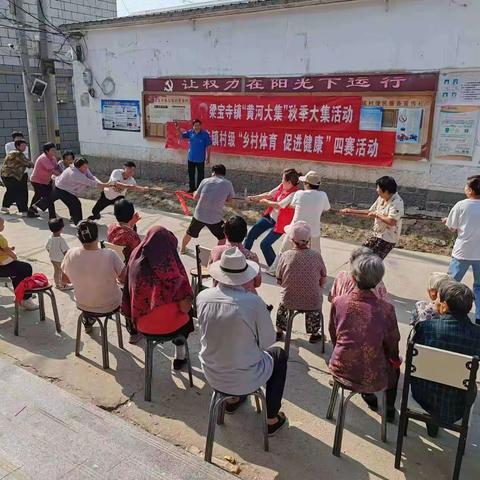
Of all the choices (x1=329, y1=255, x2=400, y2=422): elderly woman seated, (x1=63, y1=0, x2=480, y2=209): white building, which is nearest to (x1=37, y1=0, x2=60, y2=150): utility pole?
(x1=63, y1=0, x2=480, y2=209): white building

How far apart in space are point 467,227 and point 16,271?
14.6 ft

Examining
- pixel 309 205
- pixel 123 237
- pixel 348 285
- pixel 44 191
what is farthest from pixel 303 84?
pixel 348 285

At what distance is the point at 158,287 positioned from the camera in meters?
3.30

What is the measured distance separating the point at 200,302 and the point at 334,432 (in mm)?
1319

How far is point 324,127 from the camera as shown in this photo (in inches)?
348

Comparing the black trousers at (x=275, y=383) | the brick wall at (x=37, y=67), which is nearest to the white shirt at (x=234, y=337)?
the black trousers at (x=275, y=383)

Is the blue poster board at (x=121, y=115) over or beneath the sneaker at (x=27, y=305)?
over

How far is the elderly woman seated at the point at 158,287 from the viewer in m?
3.24

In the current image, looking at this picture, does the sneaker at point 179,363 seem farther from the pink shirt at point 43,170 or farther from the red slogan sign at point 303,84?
the red slogan sign at point 303,84

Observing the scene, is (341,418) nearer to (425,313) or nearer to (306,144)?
(425,313)

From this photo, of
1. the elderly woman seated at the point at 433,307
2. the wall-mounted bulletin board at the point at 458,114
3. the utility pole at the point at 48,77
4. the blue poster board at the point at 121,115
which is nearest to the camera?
the elderly woman seated at the point at 433,307

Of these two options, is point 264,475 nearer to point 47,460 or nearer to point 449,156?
point 47,460

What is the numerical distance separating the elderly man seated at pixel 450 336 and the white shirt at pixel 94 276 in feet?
7.93

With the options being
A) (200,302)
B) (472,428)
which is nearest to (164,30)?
(200,302)
